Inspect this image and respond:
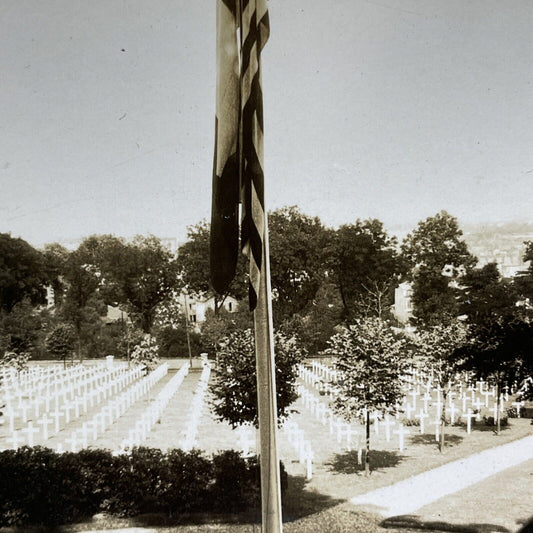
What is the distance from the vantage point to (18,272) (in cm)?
3500

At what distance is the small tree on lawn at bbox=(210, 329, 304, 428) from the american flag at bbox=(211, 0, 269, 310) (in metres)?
8.22

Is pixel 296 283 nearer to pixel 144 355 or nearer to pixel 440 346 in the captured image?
pixel 144 355

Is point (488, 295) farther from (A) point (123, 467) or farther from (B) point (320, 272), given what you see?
(A) point (123, 467)

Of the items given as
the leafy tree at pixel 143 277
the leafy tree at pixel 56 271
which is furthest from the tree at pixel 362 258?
the leafy tree at pixel 56 271

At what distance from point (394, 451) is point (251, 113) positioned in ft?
45.7

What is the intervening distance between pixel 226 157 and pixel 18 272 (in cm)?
3506

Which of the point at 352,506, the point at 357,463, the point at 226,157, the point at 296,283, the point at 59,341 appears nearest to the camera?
the point at 226,157

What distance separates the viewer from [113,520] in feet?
32.8

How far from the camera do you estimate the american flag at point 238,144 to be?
3.77 metres

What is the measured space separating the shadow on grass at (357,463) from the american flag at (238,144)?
11161mm

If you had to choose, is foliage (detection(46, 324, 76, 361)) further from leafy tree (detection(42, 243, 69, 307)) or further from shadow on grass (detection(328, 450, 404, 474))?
shadow on grass (detection(328, 450, 404, 474))

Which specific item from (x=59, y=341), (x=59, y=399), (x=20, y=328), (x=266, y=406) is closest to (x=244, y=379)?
(x=266, y=406)

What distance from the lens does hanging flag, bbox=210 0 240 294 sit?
375 cm

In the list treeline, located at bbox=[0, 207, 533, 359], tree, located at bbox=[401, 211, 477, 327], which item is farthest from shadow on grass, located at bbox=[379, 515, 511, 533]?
tree, located at bbox=[401, 211, 477, 327]
